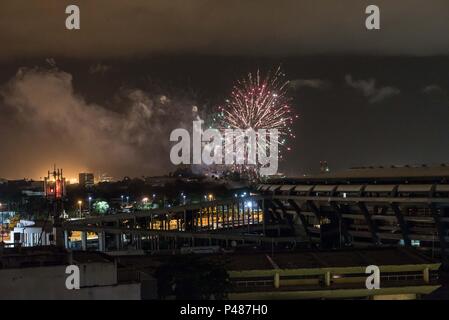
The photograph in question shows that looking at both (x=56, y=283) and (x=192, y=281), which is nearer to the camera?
(x=56, y=283)

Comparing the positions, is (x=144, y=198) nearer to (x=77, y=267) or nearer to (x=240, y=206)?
(x=240, y=206)

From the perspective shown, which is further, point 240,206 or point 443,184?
point 240,206

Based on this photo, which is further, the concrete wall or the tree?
the tree

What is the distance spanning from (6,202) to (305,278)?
59.3m

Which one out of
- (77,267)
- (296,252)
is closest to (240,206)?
(296,252)

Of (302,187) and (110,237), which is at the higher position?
(302,187)

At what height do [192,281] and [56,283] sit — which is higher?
[56,283]

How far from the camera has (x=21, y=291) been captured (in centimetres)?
1346

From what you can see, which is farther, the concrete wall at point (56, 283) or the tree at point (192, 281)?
the tree at point (192, 281)

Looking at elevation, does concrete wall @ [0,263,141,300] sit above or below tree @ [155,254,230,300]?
above

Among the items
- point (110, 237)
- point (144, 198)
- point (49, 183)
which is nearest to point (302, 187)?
→ point (110, 237)

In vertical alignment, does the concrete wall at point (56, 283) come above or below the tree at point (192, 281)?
above

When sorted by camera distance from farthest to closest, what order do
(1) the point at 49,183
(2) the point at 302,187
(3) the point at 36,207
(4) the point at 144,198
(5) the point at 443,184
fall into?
(4) the point at 144,198, (3) the point at 36,207, (2) the point at 302,187, (5) the point at 443,184, (1) the point at 49,183
